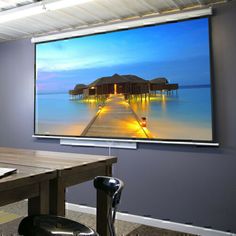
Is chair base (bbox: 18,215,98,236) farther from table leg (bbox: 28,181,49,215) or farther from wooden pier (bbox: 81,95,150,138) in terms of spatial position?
wooden pier (bbox: 81,95,150,138)

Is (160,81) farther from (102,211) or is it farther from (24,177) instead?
(24,177)

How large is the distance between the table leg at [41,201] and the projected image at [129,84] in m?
1.88

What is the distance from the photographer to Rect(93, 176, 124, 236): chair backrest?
150 centimetres

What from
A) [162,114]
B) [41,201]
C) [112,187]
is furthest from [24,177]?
[162,114]

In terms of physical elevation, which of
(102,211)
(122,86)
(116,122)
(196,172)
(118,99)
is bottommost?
(102,211)

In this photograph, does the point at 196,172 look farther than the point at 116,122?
No

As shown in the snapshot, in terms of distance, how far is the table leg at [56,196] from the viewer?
171 centimetres

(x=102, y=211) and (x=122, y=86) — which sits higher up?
(x=122, y=86)

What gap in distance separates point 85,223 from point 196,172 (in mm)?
1464

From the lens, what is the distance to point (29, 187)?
156 cm

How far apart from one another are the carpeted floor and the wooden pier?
3.48ft

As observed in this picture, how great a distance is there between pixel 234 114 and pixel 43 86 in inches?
105

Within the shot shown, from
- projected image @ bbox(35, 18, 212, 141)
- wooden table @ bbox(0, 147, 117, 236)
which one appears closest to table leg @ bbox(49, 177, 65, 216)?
wooden table @ bbox(0, 147, 117, 236)

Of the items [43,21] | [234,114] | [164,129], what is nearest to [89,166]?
[164,129]
